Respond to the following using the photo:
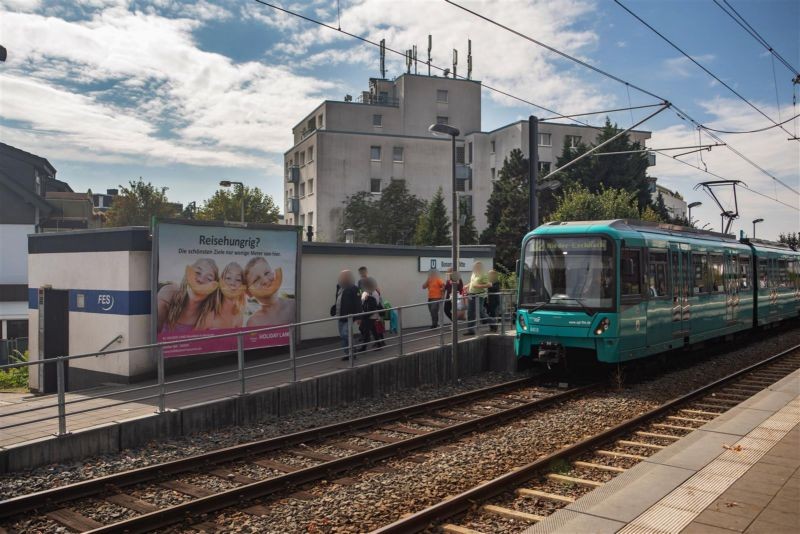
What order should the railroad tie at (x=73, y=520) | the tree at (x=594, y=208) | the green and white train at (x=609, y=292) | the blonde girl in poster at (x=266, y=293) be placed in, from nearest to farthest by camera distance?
the railroad tie at (x=73, y=520), the green and white train at (x=609, y=292), the blonde girl in poster at (x=266, y=293), the tree at (x=594, y=208)

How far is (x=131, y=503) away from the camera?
6.70 m

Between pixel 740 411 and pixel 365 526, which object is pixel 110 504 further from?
pixel 740 411

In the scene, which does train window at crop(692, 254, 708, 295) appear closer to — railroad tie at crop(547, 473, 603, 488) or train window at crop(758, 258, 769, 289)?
train window at crop(758, 258, 769, 289)

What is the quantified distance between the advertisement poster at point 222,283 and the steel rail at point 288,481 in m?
5.70

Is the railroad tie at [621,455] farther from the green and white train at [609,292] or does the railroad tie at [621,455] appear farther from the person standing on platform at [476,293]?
the person standing on platform at [476,293]

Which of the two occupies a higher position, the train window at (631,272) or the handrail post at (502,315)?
the train window at (631,272)

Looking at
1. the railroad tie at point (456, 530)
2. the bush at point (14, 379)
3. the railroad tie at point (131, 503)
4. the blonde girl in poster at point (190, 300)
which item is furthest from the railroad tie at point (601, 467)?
the bush at point (14, 379)

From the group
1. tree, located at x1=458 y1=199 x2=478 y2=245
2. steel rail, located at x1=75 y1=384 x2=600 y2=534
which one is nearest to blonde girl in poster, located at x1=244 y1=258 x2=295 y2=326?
steel rail, located at x1=75 y1=384 x2=600 y2=534

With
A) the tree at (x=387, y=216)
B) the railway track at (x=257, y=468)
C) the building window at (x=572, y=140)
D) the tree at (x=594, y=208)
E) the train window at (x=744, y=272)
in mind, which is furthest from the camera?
the building window at (x=572, y=140)

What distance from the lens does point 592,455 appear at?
8.27 metres

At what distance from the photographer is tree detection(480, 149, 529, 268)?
45.8m

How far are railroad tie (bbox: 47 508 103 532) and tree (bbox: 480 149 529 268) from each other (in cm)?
3872

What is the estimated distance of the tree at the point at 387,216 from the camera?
148 feet

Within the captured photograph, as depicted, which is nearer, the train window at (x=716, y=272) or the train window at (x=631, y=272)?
the train window at (x=631, y=272)
